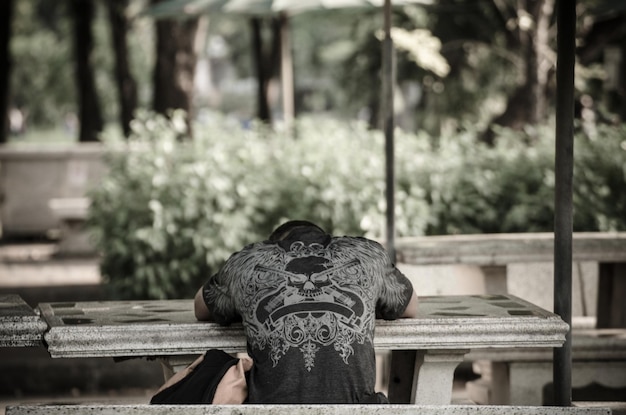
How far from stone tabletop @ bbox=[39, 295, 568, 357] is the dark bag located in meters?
0.27

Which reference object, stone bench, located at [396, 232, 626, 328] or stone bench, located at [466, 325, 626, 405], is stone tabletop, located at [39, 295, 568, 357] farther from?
stone bench, located at [396, 232, 626, 328]

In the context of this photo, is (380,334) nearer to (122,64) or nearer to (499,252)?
(499,252)

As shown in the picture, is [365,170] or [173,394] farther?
[365,170]

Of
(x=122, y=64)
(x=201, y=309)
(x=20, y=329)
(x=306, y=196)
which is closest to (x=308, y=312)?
(x=201, y=309)

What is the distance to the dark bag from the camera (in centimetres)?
406

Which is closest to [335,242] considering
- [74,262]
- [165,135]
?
[165,135]

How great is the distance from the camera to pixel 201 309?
4473mm

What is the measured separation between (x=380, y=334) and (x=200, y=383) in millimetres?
711

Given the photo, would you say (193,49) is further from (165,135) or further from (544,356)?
(544,356)

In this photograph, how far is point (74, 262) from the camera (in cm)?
1502

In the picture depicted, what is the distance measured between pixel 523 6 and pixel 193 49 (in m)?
3.75

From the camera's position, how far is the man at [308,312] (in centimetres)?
403

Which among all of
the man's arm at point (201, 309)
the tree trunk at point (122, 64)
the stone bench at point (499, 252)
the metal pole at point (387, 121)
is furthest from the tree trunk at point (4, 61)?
the man's arm at point (201, 309)

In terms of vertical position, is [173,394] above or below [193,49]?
below
